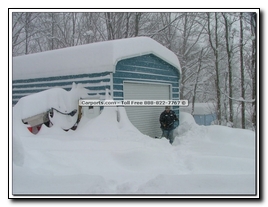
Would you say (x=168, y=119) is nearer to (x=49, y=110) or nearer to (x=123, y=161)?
(x=49, y=110)

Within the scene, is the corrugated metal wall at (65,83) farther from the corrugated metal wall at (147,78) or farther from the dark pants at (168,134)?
the dark pants at (168,134)

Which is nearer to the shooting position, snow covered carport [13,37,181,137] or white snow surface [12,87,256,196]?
white snow surface [12,87,256,196]

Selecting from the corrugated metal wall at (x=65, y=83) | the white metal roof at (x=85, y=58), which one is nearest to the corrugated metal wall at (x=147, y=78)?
the white metal roof at (x=85, y=58)

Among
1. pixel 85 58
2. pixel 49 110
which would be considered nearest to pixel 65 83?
pixel 85 58

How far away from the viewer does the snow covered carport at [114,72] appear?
9047 millimetres

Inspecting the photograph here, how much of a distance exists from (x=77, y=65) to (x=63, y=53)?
→ 92cm

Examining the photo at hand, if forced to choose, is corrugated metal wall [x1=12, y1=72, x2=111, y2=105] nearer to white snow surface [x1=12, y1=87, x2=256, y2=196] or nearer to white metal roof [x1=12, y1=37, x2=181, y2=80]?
white metal roof [x1=12, y1=37, x2=181, y2=80]

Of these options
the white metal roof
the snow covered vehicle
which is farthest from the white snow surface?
the white metal roof

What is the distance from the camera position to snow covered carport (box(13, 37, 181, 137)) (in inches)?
356

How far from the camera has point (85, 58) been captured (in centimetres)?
947

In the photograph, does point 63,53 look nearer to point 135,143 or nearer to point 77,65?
point 77,65

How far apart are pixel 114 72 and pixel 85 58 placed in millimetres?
1256

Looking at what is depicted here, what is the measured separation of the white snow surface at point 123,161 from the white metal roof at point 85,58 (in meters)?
1.63

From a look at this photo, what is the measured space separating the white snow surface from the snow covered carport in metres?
1.28
